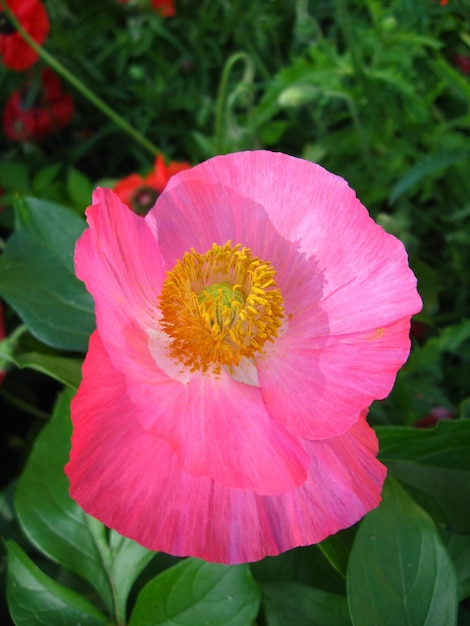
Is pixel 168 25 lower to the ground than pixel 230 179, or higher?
lower

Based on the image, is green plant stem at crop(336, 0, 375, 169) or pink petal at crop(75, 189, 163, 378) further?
green plant stem at crop(336, 0, 375, 169)

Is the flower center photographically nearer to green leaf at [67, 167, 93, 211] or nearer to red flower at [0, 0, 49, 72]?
green leaf at [67, 167, 93, 211]

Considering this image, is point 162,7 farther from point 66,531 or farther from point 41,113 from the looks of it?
point 66,531

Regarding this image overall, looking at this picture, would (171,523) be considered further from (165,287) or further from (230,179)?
(230,179)

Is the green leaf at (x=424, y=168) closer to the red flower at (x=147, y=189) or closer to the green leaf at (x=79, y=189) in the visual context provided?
the red flower at (x=147, y=189)

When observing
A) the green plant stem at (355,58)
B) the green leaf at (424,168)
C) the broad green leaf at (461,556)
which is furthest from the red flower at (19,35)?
the broad green leaf at (461,556)

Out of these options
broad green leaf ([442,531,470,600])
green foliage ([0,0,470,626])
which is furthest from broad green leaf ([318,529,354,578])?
broad green leaf ([442,531,470,600])

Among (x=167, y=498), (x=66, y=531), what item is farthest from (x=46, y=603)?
(x=167, y=498)

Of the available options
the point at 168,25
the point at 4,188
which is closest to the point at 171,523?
the point at 4,188
